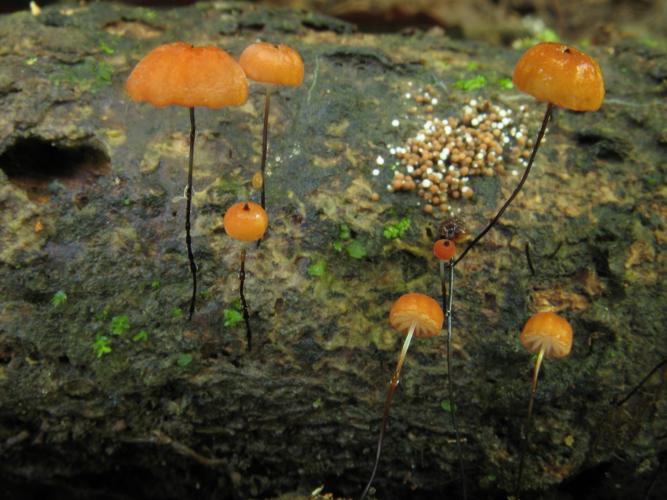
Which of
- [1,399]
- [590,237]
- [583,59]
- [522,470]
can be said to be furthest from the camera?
[590,237]

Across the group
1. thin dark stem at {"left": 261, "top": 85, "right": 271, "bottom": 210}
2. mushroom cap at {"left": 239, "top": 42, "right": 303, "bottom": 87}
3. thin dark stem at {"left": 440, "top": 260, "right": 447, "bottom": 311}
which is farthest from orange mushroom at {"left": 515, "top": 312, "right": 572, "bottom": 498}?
mushroom cap at {"left": 239, "top": 42, "right": 303, "bottom": 87}

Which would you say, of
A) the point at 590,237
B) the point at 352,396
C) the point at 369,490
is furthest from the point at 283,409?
the point at 590,237

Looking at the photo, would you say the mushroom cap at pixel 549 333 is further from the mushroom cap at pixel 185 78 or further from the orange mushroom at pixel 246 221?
the mushroom cap at pixel 185 78

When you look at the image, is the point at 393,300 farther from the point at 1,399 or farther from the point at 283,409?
the point at 1,399

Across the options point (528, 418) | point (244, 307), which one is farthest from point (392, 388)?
point (244, 307)

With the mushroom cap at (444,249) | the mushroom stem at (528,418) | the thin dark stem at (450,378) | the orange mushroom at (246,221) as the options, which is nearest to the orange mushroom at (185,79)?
the orange mushroom at (246,221)

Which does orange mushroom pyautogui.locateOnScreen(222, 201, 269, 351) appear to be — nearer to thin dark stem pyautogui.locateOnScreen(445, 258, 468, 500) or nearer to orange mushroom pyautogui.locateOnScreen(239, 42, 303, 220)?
orange mushroom pyautogui.locateOnScreen(239, 42, 303, 220)
